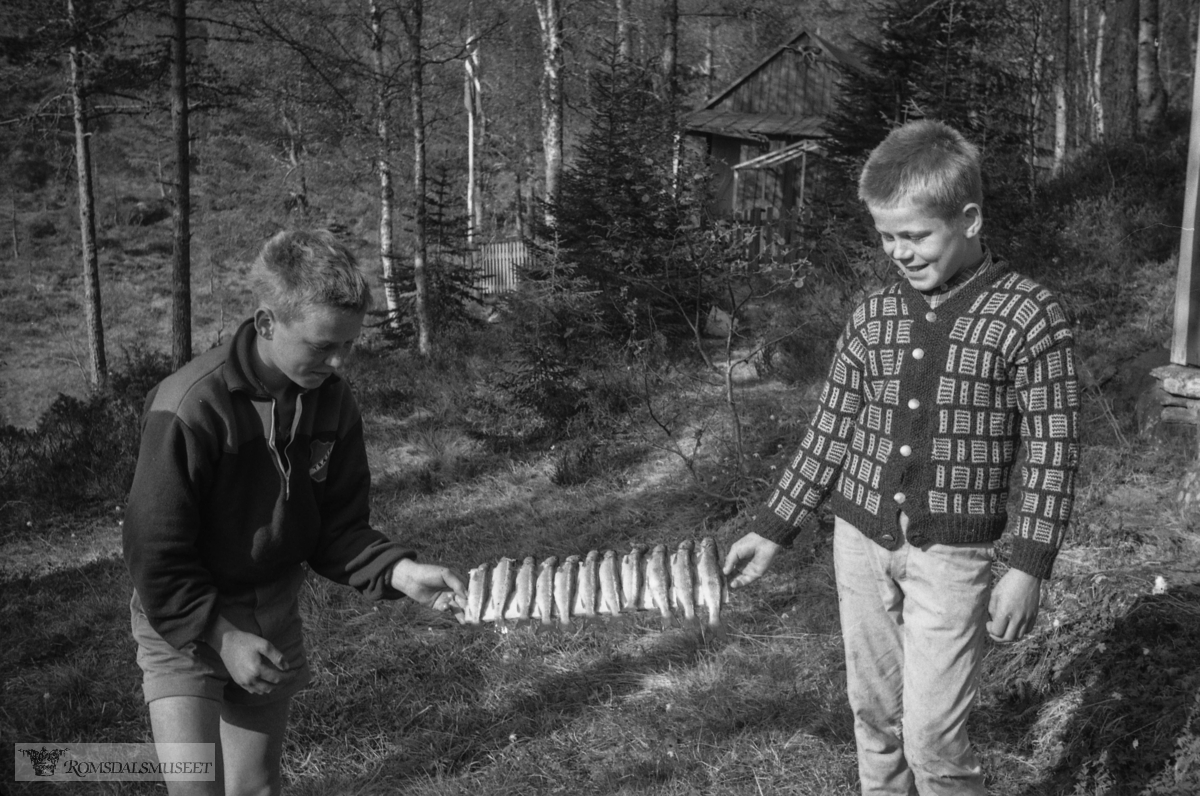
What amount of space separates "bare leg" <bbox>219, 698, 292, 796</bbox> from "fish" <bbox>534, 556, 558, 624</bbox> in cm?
75

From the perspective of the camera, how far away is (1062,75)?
18500 mm

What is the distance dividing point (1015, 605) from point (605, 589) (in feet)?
3.60

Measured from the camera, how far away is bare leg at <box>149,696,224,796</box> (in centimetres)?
238

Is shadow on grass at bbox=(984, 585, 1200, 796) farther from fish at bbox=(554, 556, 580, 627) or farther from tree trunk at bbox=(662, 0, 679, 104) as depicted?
tree trunk at bbox=(662, 0, 679, 104)

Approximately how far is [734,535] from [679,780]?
244 cm

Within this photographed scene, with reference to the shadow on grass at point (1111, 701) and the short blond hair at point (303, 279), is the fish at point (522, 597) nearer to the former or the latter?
the short blond hair at point (303, 279)

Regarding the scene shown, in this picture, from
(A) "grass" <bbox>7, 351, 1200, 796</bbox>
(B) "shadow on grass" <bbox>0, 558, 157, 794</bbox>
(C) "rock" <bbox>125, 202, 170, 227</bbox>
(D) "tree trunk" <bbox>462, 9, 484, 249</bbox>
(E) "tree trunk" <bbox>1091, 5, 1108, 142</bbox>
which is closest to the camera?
(A) "grass" <bbox>7, 351, 1200, 796</bbox>

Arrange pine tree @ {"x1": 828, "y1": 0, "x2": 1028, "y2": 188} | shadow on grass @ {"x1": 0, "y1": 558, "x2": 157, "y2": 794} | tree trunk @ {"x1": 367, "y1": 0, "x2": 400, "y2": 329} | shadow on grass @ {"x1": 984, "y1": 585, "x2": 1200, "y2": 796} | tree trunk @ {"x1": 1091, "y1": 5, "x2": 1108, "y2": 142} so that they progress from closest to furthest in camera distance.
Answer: shadow on grass @ {"x1": 984, "y1": 585, "x2": 1200, "y2": 796}, shadow on grass @ {"x1": 0, "y1": 558, "x2": 157, "y2": 794}, pine tree @ {"x1": 828, "y1": 0, "x2": 1028, "y2": 188}, tree trunk @ {"x1": 367, "y1": 0, "x2": 400, "y2": 329}, tree trunk @ {"x1": 1091, "y1": 5, "x2": 1108, "y2": 142}

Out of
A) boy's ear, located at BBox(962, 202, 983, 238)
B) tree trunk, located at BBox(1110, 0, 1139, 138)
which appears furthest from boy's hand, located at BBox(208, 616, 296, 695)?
tree trunk, located at BBox(1110, 0, 1139, 138)

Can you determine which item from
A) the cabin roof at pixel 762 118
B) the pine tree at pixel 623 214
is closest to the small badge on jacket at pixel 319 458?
the pine tree at pixel 623 214

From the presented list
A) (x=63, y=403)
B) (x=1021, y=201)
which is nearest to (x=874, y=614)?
(x=1021, y=201)

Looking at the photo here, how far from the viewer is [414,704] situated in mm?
4277

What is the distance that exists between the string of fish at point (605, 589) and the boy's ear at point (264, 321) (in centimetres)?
89

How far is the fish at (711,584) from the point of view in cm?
275
